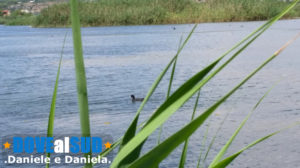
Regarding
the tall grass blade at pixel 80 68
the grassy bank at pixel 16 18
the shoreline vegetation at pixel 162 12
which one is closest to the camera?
the tall grass blade at pixel 80 68

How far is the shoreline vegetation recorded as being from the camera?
177 feet

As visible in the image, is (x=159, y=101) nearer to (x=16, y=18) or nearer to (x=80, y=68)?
(x=80, y=68)

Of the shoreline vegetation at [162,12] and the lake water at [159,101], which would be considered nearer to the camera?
the lake water at [159,101]

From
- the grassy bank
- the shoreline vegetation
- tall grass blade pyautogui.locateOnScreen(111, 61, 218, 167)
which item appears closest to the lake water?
tall grass blade pyautogui.locateOnScreen(111, 61, 218, 167)

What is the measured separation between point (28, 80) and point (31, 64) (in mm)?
4749

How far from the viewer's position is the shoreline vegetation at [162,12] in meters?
53.8

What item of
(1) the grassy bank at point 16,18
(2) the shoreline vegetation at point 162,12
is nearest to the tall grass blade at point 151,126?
(2) the shoreline vegetation at point 162,12

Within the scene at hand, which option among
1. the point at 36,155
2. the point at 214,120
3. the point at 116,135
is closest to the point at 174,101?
the point at 36,155

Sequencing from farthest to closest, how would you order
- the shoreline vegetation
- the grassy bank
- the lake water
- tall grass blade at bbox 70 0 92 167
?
1. the grassy bank
2. the shoreline vegetation
3. the lake water
4. tall grass blade at bbox 70 0 92 167

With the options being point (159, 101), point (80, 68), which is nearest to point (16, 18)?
point (159, 101)

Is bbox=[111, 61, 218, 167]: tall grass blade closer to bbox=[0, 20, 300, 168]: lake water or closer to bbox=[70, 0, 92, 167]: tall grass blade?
bbox=[70, 0, 92, 167]: tall grass blade

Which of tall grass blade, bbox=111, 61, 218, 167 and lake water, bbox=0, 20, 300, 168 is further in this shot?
lake water, bbox=0, 20, 300, 168

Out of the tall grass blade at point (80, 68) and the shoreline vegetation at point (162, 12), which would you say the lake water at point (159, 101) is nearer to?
the tall grass blade at point (80, 68)

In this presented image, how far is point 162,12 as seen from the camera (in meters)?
56.0
